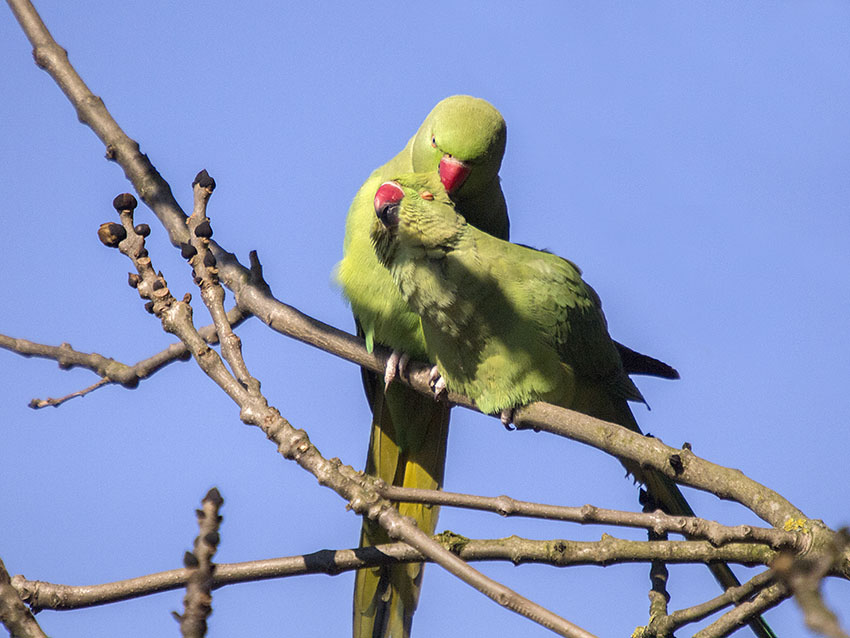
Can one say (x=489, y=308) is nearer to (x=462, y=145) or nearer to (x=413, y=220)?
(x=413, y=220)

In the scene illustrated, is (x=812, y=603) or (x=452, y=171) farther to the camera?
(x=452, y=171)

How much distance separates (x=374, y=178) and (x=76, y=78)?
174 centimetres

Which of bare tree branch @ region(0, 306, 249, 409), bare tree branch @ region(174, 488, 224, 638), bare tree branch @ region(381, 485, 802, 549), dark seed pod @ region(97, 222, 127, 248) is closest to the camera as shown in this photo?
bare tree branch @ region(174, 488, 224, 638)

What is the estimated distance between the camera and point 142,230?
2.66 meters

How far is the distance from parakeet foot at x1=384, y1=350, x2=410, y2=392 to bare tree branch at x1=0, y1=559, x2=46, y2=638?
2.55m

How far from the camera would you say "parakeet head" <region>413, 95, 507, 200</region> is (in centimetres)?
471

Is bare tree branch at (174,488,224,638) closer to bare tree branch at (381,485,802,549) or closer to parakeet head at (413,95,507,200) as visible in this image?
bare tree branch at (381,485,802,549)

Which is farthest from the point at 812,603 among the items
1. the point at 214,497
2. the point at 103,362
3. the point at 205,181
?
the point at 103,362

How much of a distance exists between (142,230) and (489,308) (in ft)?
5.13

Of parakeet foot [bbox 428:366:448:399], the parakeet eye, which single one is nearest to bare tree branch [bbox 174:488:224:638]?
the parakeet eye

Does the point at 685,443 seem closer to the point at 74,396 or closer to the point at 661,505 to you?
the point at 661,505

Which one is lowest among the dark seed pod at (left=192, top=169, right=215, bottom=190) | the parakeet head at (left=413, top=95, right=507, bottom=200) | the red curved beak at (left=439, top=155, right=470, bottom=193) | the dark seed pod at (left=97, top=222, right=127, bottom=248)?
the dark seed pod at (left=97, top=222, right=127, bottom=248)

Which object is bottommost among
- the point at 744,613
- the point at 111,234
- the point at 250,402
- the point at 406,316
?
the point at 744,613

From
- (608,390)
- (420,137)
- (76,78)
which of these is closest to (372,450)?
(608,390)
